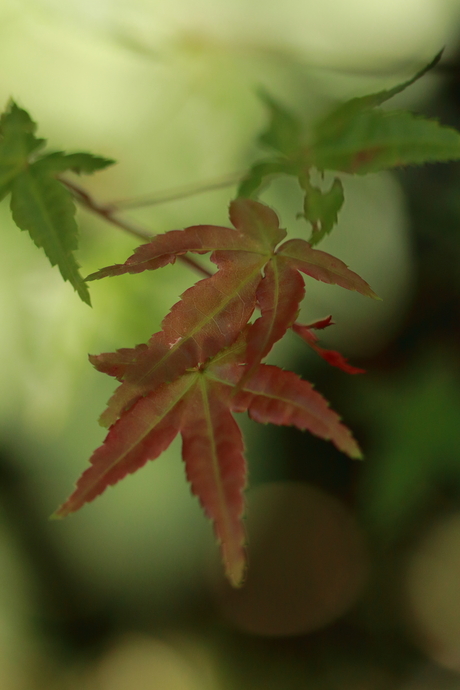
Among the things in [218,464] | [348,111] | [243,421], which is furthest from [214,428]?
[243,421]

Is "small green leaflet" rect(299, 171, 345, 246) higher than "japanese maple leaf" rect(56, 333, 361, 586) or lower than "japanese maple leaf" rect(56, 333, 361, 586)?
higher

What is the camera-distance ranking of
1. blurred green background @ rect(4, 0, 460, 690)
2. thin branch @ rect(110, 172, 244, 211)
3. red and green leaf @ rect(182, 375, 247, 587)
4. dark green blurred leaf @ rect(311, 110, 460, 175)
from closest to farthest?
red and green leaf @ rect(182, 375, 247, 587) < dark green blurred leaf @ rect(311, 110, 460, 175) < thin branch @ rect(110, 172, 244, 211) < blurred green background @ rect(4, 0, 460, 690)

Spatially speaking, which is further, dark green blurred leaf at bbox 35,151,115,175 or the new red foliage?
dark green blurred leaf at bbox 35,151,115,175

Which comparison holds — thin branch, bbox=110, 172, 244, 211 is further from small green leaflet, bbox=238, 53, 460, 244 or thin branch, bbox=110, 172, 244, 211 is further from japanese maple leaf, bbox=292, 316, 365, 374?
japanese maple leaf, bbox=292, 316, 365, 374

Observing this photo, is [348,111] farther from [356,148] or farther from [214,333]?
[214,333]

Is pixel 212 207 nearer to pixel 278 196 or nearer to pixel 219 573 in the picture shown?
pixel 278 196

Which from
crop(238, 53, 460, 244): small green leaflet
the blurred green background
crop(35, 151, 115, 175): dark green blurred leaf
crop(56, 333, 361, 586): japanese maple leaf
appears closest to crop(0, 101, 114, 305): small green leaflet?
crop(35, 151, 115, 175): dark green blurred leaf

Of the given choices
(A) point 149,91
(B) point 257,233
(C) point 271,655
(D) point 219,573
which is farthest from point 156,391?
(C) point 271,655
